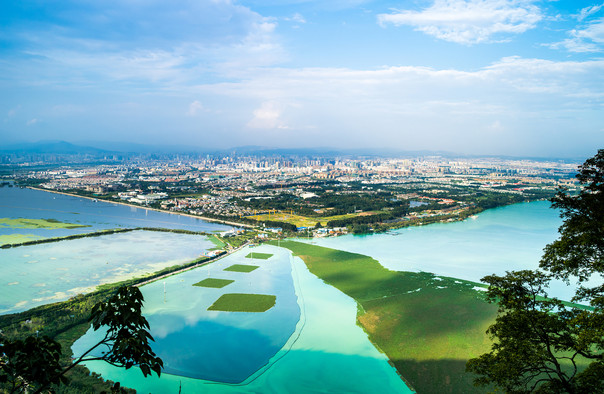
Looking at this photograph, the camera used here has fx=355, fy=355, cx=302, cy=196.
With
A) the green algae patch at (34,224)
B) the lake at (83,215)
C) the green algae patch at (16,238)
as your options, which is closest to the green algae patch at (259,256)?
the lake at (83,215)

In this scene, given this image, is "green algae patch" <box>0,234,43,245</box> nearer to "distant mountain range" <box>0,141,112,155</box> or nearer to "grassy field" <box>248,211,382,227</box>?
"grassy field" <box>248,211,382,227</box>

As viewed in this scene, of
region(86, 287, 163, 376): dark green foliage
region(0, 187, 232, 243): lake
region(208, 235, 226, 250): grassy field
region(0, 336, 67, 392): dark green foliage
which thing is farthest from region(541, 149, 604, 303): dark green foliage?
region(0, 187, 232, 243): lake

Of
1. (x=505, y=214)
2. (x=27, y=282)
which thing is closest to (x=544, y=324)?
(x=27, y=282)

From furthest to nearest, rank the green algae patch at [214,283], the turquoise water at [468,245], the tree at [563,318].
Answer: the turquoise water at [468,245]
the green algae patch at [214,283]
the tree at [563,318]

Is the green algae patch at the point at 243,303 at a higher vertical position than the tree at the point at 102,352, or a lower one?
lower

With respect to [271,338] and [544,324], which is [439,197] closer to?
[271,338]

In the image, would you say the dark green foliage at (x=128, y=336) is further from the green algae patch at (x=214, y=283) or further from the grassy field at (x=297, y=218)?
the grassy field at (x=297, y=218)
